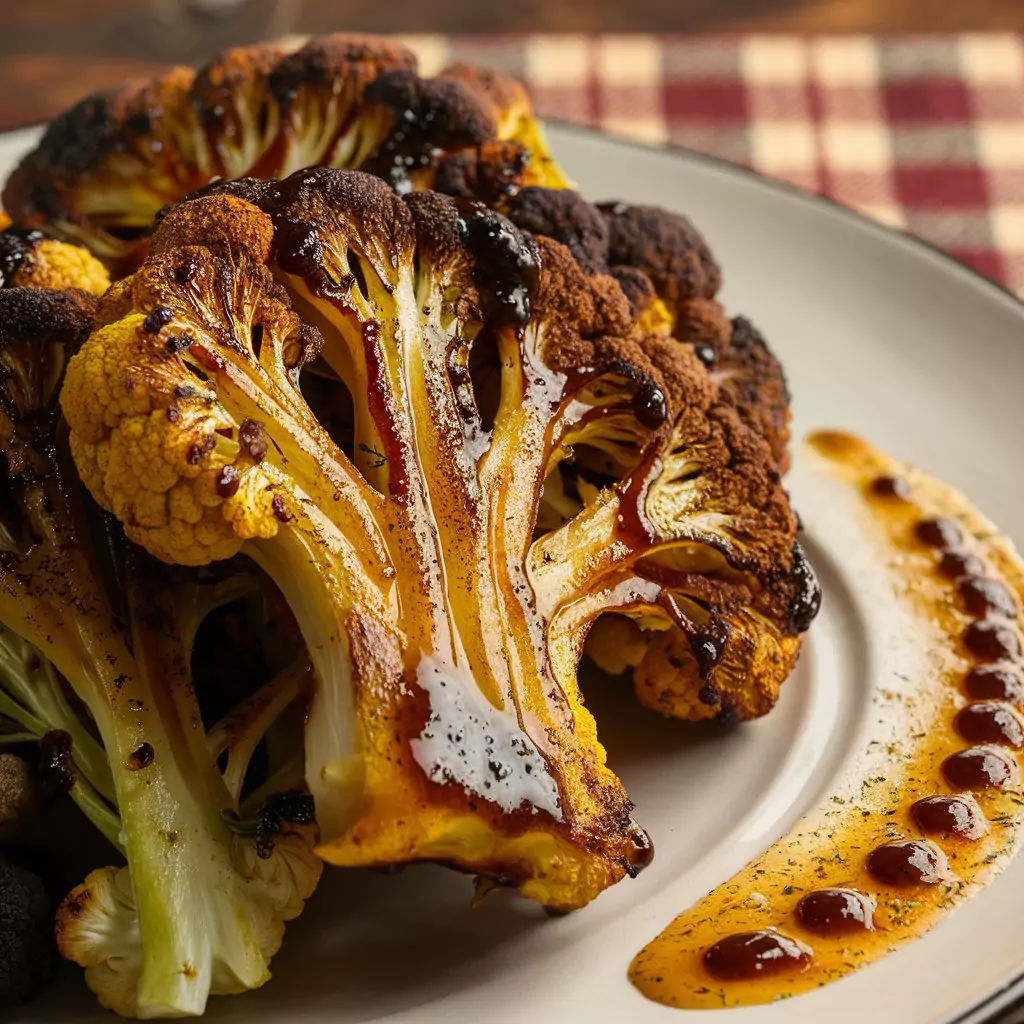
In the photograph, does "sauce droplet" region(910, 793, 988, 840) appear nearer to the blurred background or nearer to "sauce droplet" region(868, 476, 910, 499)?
"sauce droplet" region(868, 476, 910, 499)

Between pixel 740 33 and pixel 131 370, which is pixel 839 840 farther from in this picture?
pixel 740 33

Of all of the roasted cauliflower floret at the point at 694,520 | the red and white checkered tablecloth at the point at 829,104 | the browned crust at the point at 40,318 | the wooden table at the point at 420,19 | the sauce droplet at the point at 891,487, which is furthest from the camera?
the wooden table at the point at 420,19

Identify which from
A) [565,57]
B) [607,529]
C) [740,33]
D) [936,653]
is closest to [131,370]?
[607,529]

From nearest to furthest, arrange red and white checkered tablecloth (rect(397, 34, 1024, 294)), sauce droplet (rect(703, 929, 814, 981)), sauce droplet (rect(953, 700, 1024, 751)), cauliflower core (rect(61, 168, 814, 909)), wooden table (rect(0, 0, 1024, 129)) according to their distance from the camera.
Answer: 1. cauliflower core (rect(61, 168, 814, 909))
2. sauce droplet (rect(703, 929, 814, 981))
3. sauce droplet (rect(953, 700, 1024, 751))
4. red and white checkered tablecloth (rect(397, 34, 1024, 294))
5. wooden table (rect(0, 0, 1024, 129))

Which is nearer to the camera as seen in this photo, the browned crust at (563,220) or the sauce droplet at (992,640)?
the browned crust at (563,220)

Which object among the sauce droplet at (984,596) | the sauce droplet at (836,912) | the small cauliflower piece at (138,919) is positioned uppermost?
the sauce droplet at (984,596)

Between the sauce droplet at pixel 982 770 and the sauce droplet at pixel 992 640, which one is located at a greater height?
the sauce droplet at pixel 992 640

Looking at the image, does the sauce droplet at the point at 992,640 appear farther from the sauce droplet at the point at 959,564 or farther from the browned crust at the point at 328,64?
the browned crust at the point at 328,64

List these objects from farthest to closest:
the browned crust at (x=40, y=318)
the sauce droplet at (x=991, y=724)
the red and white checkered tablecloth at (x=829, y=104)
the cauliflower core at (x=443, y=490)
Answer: the red and white checkered tablecloth at (x=829, y=104)
the sauce droplet at (x=991, y=724)
the browned crust at (x=40, y=318)
the cauliflower core at (x=443, y=490)

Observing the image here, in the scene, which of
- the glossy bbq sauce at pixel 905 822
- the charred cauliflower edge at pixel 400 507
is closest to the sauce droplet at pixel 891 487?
the glossy bbq sauce at pixel 905 822

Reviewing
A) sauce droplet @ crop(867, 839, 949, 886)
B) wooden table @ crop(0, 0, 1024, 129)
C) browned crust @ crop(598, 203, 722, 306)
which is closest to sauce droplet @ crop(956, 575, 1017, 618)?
sauce droplet @ crop(867, 839, 949, 886)
